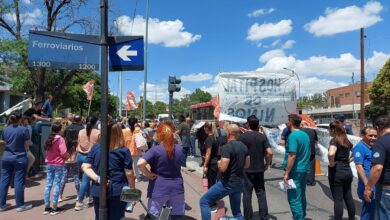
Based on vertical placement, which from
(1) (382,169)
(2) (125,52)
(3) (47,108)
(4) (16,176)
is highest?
(2) (125,52)

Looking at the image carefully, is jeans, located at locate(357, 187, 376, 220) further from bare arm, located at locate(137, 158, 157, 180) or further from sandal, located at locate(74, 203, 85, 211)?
sandal, located at locate(74, 203, 85, 211)

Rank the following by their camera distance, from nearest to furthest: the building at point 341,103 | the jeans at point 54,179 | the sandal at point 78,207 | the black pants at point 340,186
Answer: the black pants at point 340,186 → the jeans at point 54,179 → the sandal at point 78,207 → the building at point 341,103

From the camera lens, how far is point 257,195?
21.8 ft

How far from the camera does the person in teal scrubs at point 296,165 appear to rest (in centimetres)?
598

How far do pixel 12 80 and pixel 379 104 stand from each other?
150 ft

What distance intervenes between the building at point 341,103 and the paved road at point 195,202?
225 ft

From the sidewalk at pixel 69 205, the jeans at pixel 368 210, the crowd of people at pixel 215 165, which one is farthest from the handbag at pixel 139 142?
the jeans at pixel 368 210

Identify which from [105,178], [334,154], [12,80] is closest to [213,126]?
[334,154]

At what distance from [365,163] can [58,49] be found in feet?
14.6

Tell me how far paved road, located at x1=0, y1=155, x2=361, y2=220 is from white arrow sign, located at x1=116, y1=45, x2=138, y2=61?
307cm

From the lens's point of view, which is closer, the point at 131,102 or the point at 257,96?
the point at 257,96

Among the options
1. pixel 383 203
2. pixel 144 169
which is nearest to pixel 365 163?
pixel 383 203

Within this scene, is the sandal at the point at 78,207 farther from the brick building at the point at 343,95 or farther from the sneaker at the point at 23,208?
the brick building at the point at 343,95

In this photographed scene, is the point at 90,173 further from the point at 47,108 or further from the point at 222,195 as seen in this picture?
the point at 47,108
